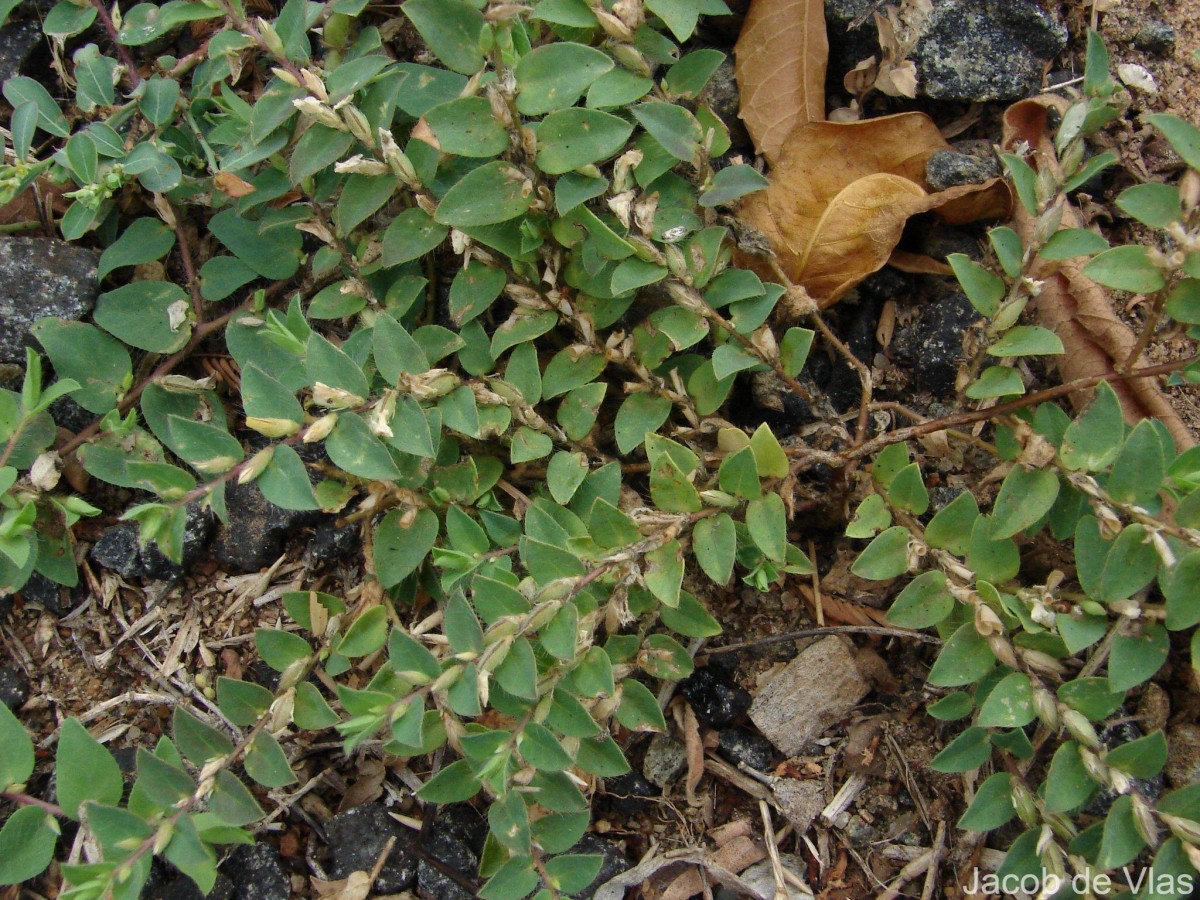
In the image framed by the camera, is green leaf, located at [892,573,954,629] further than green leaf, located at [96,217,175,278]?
No

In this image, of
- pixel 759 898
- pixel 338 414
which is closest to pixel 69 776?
pixel 338 414

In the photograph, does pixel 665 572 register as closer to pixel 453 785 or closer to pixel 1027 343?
pixel 453 785

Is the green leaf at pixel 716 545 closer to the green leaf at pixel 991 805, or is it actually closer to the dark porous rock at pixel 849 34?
the green leaf at pixel 991 805

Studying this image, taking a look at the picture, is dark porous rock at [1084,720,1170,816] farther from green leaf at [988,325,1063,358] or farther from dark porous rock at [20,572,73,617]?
dark porous rock at [20,572,73,617]

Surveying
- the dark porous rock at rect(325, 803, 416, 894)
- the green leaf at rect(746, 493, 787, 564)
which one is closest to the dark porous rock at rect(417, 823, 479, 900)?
the dark porous rock at rect(325, 803, 416, 894)

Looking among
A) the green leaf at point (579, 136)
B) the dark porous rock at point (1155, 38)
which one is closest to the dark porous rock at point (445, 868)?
the green leaf at point (579, 136)

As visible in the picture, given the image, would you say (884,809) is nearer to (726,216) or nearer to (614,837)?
(614,837)

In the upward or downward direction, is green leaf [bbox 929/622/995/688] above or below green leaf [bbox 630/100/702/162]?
below

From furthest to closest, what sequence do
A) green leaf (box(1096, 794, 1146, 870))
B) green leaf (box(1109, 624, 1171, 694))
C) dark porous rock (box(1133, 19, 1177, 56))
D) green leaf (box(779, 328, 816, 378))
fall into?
dark porous rock (box(1133, 19, 1177, 56))
green leaf (box(779, 328, 816, 378))
green leaf (box(1109, 624, 1171, 694))
green leaf (box(1096, 794, 1146, 870))
